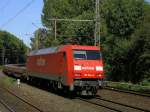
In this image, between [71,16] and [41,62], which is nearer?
[41,62]

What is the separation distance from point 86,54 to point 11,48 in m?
112

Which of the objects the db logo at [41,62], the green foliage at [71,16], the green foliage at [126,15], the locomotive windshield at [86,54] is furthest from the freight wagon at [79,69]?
the green foliage at [71,16]

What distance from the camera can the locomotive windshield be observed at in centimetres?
2436

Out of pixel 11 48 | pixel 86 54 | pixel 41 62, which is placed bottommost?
pixel 41 62

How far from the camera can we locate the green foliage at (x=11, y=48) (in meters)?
128

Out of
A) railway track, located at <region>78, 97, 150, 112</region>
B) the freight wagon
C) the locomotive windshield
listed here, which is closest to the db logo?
the freight wagon

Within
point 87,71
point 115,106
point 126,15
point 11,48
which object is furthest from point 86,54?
point 11,48

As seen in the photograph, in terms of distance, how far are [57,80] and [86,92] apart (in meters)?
2.48

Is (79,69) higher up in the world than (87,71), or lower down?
higher up

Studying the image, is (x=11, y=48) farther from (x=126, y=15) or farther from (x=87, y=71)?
(x=87, y=71)

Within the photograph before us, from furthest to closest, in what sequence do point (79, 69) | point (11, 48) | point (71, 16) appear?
1. point (11, 48)
2. point (71, 16)
3. point (79, 69)

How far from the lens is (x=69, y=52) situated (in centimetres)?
2423

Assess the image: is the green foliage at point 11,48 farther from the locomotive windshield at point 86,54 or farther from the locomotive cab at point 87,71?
the locomotive cab at point 87,71

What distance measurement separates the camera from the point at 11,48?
134 m
